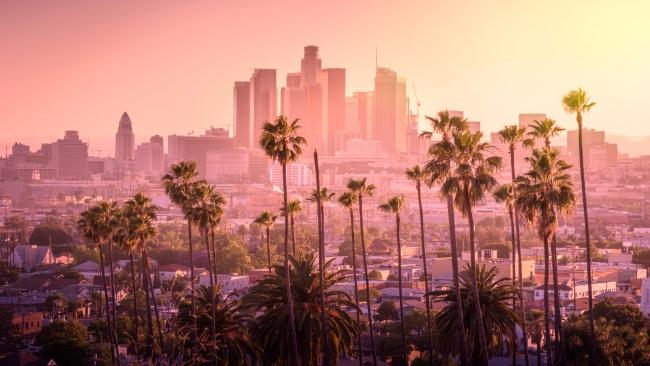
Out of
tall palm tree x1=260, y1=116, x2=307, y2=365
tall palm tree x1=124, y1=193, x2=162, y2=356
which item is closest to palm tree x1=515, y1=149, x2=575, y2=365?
tall palm tree x1=260, y1=116, x2=307, y2=365

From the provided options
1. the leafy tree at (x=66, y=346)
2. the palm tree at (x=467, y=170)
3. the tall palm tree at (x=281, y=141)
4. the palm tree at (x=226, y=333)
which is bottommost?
the leafy tree at (x=66, y=346)

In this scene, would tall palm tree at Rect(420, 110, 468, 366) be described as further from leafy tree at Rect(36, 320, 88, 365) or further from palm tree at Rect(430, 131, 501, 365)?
leafy tree at Rect(36, 320, 88, 365)

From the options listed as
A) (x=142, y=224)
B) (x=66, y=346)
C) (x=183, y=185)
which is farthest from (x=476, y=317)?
(x=66, y=346)

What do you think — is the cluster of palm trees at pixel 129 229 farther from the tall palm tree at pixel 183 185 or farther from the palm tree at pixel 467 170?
the palm tree at pixel 467 170

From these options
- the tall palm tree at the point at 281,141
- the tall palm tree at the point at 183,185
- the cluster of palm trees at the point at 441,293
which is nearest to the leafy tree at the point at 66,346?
the tall palm tree at the point at 183,185

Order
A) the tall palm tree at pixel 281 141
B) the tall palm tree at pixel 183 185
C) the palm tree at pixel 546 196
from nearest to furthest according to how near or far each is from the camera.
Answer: the palm tree at pixel 546 196 < the tall palm tree at pixel 281 141 < the tall palm tree at pixel 183 185

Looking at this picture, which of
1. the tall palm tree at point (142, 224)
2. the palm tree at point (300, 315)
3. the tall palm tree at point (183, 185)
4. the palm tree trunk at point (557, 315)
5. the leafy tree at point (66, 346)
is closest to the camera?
the palm tree at point (300, 315)

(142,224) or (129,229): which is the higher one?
(142,224)

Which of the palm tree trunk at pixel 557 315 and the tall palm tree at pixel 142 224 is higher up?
the tall palm tree at pixel 142 224

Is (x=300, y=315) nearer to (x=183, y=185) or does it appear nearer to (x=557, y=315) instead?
(x=557, y=315)
